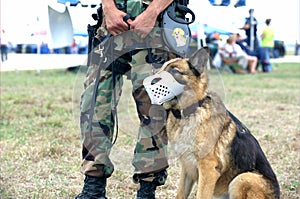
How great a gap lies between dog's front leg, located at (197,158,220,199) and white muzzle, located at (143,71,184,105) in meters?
0.43

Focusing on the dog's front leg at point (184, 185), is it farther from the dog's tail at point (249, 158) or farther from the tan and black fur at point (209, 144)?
the dog's tail at point (249, 158)

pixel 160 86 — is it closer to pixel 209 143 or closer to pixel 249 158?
pixel 209 143

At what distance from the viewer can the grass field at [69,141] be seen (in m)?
3.70

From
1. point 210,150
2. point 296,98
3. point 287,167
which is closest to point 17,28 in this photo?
point 296,98

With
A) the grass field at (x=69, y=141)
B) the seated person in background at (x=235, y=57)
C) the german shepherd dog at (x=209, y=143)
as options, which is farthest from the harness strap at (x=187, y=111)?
the seated person in background at (x=235, y=57)

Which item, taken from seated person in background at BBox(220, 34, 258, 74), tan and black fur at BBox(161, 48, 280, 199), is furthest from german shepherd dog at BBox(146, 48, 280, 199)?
seated person in background at BBox(220, 34, 258, 74)

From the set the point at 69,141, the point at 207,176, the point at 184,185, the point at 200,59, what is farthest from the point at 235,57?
the point at 207,176

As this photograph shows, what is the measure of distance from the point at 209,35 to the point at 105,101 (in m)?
15.2

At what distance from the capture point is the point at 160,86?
115 inches

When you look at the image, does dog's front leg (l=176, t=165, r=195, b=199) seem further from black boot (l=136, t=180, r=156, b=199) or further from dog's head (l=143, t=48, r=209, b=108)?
dog's head (l=143, t=48, r=209, b=108)

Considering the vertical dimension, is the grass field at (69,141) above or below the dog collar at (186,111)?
below

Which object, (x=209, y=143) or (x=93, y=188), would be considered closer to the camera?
(x=209, y=143)

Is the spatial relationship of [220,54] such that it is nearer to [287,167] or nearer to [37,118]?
[37,118]

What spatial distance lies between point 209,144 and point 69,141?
100 inches
